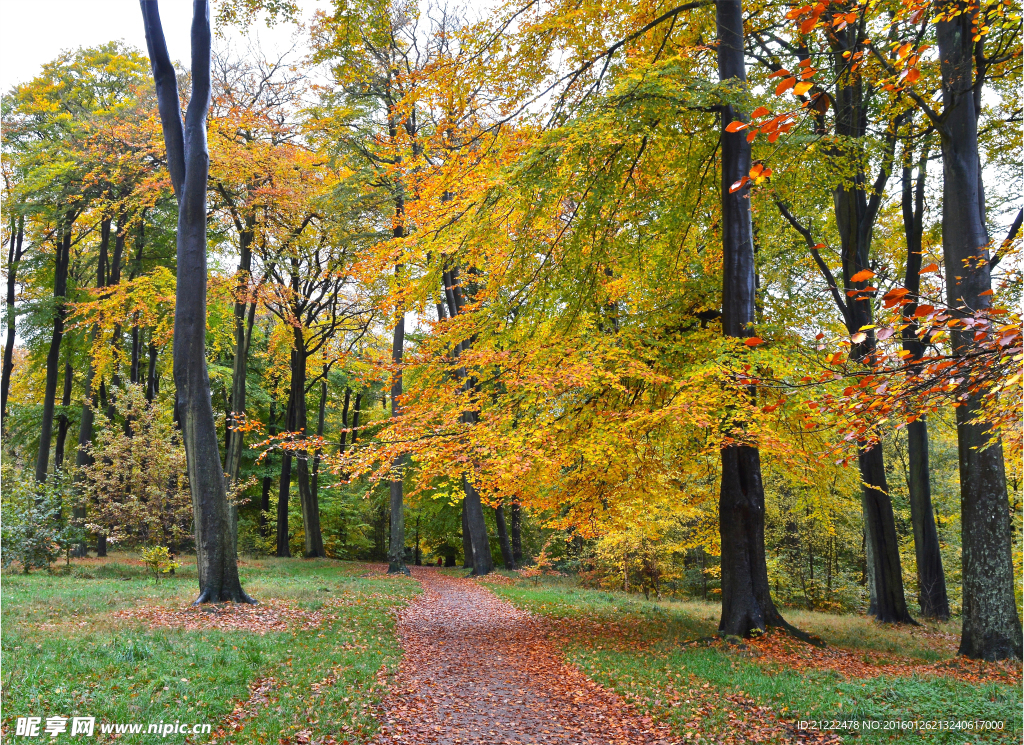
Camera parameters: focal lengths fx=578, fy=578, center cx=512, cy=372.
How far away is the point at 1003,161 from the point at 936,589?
9405 millimetres

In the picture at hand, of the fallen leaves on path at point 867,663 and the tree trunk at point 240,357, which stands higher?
the tree trunk at point 240,357

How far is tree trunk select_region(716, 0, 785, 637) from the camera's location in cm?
863

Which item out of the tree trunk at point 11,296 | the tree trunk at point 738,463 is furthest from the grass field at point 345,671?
the tree trunk at point 11,296

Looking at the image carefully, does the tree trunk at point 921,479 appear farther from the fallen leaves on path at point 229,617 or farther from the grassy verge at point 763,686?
the fallen leaves on path at point 229,617

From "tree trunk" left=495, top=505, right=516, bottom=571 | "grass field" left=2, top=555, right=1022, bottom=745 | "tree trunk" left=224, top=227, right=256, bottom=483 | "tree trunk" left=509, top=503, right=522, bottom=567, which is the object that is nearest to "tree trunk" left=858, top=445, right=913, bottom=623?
"grass field" left=2, top=555, right=1022, bottom=745

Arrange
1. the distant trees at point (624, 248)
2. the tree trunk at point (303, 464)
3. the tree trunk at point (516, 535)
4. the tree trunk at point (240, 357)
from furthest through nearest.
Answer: the tree trunk at point (516, 535)
the tree trunk at point (303, 464)
the tree trunk at point (240, 357)
the distant trees at point (624, 248)

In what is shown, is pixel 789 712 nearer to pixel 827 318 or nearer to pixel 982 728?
pixel 982 728

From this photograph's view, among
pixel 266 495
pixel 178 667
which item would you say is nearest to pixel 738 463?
pixel 178 667

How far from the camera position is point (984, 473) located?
7.50 m

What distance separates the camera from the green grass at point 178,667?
4.64 meters

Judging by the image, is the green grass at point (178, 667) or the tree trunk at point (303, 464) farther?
the tree trunk at point (303, 464)

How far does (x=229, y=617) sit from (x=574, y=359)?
6.37 m

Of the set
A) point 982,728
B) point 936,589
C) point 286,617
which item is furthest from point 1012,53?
point 286,617

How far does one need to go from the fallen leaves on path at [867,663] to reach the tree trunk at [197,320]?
8.27 m
